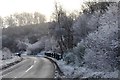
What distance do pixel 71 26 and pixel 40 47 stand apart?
1793 inches

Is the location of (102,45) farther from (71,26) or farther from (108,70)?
(71,26)

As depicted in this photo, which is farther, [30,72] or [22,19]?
[22,19]

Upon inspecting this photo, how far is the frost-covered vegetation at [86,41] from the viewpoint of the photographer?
20438 millimetres

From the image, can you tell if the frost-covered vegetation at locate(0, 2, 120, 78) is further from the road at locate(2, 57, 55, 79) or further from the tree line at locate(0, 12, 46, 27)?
the tree line at locate(0, 12, 46, 27)

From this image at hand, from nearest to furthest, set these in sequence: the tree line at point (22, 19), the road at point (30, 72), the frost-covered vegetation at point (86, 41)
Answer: the frost-covered vegetation at point (86, 41) < the road at point (30, 72) < the tree line at point (22, 19)

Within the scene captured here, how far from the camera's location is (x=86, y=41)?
32.2 m

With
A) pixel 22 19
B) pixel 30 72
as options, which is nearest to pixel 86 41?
pixel 30 72

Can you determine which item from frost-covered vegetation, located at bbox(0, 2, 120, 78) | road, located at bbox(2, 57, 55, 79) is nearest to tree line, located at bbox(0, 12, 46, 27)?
frost-covered vegetation, located at bbox(0, 2, 120, 78)

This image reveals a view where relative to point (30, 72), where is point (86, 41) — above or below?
above

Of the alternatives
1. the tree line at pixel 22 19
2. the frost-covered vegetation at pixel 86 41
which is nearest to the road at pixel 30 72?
the frost-covered vegetation at pixel 86 41

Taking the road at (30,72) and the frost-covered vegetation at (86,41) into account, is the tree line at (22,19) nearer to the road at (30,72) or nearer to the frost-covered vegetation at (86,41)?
the frost-covered vegetation at (86,41)

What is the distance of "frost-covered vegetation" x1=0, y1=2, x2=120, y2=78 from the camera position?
2044 cm

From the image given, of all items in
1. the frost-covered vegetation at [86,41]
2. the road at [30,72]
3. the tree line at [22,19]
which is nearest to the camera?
the frost-covered vegetation at [86,41]

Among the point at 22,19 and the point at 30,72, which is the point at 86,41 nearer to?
the point at 30,72
